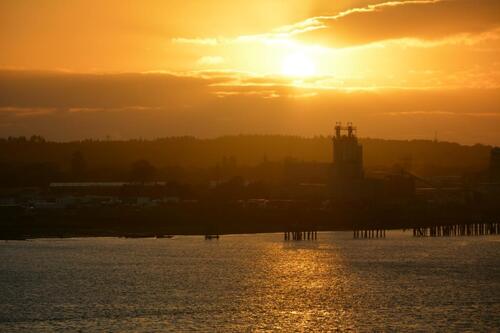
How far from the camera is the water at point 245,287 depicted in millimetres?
55656

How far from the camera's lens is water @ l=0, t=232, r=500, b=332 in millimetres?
55656

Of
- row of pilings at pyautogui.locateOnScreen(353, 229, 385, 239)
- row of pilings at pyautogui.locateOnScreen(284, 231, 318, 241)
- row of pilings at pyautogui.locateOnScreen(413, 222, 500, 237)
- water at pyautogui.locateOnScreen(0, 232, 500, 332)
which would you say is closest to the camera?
water at pyautogui.locateOnScreen(0, 232, 500, 332)

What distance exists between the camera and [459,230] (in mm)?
159250

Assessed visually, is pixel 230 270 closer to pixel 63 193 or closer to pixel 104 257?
pixel 104 257

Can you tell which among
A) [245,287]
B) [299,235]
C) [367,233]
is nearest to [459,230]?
[367,233]

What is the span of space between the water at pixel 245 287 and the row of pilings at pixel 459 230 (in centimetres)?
3216

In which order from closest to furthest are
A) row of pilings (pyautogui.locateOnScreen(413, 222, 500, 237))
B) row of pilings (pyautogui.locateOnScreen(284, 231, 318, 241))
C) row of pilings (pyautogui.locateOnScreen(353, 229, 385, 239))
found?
1. row of pilings (pyautogui.locateOnScreen(284, 231, 318, 241))
2. row of pilings (pyautogui.locateOnScreen(353, 229, 385, 239))
3. row of pilings (pyautogui.locateOnScreen(413, 222, 500, 237))

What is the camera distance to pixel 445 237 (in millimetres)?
150375

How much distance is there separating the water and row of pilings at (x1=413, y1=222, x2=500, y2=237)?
3216 cm

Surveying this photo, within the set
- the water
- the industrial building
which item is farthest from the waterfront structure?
the water

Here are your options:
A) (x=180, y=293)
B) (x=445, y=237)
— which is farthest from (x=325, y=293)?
(x=445, y=237)

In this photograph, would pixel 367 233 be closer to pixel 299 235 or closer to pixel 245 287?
pixel 299 235

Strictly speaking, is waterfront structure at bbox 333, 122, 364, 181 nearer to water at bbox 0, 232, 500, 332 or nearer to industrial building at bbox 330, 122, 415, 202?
industrial building at bbox 330, 122, 415, 202

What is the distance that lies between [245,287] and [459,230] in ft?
305
